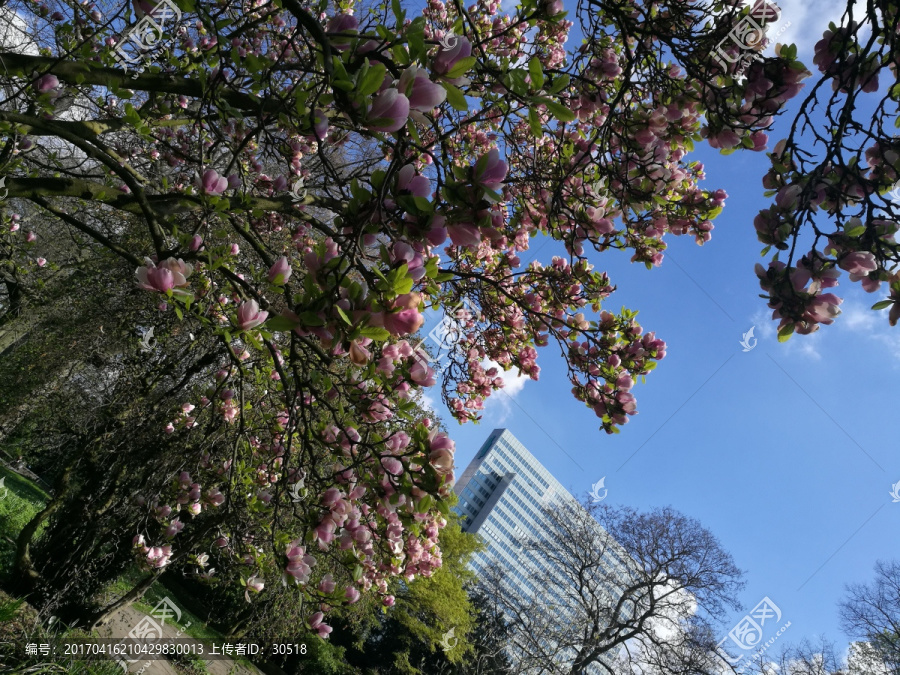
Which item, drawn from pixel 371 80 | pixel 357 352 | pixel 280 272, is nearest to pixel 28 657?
pixel 280 272

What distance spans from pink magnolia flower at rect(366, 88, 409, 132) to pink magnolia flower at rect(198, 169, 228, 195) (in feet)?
2.98

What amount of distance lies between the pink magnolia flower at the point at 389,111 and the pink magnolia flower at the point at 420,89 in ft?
0.08

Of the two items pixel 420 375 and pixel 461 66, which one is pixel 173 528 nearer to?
pixel 420 375

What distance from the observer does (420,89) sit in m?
0.97

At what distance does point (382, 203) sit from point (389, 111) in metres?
0.17

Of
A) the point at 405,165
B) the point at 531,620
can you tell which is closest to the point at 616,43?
the point at 405,165

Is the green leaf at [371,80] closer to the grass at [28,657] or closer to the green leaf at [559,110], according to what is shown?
the green leaf at [559,110]

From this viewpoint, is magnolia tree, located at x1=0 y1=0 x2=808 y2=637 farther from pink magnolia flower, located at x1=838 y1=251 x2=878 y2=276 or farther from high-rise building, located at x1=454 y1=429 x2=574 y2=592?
high-rise building, located at x1=454 y1=429 x2=574 y2=592

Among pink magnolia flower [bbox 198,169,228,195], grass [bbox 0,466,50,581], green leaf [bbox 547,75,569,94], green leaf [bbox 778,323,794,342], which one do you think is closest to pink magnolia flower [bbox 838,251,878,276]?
green leaf [bbox 778,323,794,342]

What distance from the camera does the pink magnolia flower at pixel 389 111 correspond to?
924mm

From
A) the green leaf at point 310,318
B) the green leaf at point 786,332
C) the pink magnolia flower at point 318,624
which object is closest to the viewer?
the green leaf at point 310,318

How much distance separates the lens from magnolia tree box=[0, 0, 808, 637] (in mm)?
1046

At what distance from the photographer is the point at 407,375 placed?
1.49m

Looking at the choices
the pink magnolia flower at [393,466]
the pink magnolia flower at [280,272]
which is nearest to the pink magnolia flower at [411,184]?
the pink magnolia flower at [280,272]
